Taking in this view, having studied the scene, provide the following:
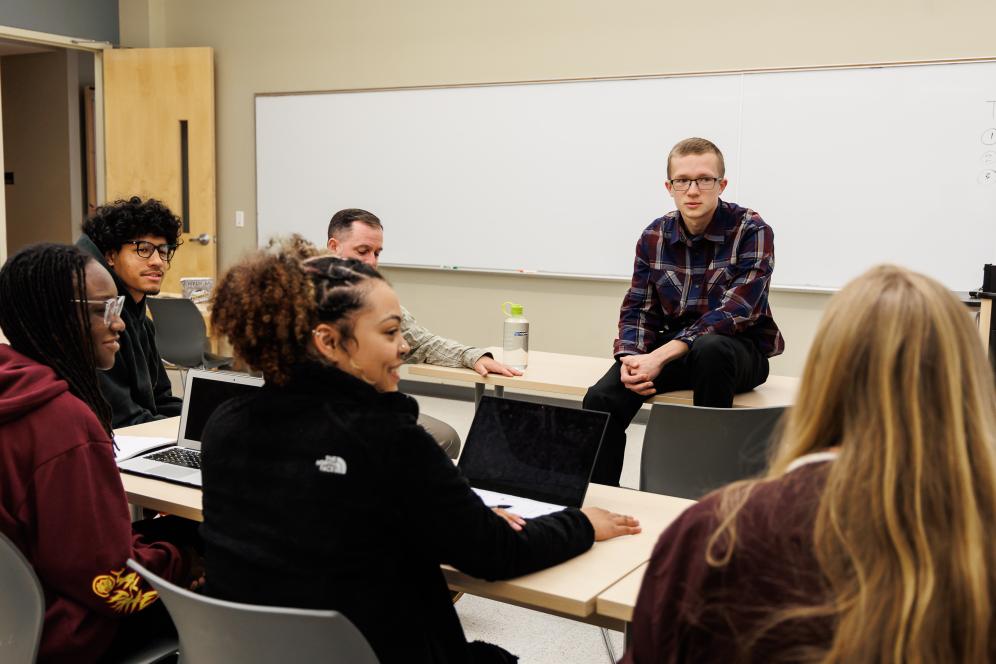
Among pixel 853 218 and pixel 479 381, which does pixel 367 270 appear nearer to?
pixel 479 381

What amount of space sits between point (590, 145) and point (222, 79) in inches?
115

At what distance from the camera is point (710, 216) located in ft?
10.2

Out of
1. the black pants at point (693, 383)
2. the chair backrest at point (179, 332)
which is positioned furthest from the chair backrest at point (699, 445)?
the chair backrest at point (179, 332)

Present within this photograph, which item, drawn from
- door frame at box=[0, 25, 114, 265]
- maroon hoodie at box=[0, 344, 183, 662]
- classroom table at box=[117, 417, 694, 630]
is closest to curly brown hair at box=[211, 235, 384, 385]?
maroon hoodie at box=[0, 344, 183, 662]

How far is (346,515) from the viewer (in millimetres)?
1324

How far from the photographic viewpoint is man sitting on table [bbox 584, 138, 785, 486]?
114 inches

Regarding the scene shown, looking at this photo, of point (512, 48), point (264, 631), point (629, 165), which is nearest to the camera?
point (264, 631)

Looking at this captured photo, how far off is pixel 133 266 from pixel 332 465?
1.67m

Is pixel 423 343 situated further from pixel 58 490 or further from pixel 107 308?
pixel 58 490

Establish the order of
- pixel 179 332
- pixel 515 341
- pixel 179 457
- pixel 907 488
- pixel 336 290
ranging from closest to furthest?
1. pixel 907 488
2. pixel 336 290
3. pixel 179 457
4. pixel 515 341
5. pixel 179 332

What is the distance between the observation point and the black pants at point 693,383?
283cm

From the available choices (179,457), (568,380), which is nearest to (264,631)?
(179,457)

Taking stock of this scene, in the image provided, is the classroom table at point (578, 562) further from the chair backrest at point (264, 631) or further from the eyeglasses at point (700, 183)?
the eyeglasses at point (700, 183)

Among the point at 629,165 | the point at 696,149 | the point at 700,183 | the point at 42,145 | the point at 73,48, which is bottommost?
the point at 700,183
